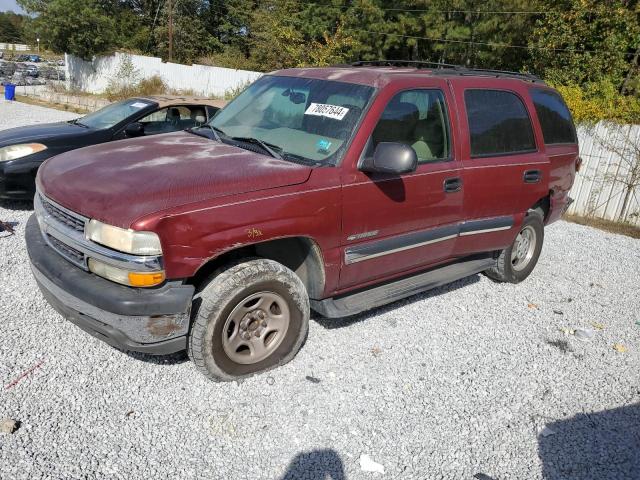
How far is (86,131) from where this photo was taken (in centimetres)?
651

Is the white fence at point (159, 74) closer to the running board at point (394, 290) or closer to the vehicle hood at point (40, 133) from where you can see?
the vehicle hood at point (40, 133)

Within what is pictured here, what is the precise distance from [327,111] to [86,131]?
4119 millimetres

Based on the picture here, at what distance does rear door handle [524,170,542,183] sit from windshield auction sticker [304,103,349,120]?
2.10 metres

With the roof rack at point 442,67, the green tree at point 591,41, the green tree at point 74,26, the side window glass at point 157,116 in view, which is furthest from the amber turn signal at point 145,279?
the green tree at point 74,26

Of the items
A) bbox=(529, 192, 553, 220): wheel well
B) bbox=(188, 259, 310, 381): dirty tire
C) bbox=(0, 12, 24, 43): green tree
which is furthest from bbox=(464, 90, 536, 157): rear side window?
bbox=(0, 12, 24, 43): green tree

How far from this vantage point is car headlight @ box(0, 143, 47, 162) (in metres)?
5.80

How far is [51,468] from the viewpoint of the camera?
2549 mm

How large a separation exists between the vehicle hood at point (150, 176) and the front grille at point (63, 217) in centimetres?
6

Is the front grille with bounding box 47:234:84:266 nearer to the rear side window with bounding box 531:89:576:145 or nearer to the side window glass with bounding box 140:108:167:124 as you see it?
the side window glass with bounding box 140:108:167:124

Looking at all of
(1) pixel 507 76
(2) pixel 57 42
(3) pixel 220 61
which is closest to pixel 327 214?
(1) pixel 507 76

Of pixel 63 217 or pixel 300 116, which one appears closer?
pixel 63 217

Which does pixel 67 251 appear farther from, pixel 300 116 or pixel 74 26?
pixel 74 26

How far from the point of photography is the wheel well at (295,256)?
10.8 ft

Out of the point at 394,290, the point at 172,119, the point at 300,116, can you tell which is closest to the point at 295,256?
the point at 394,290
